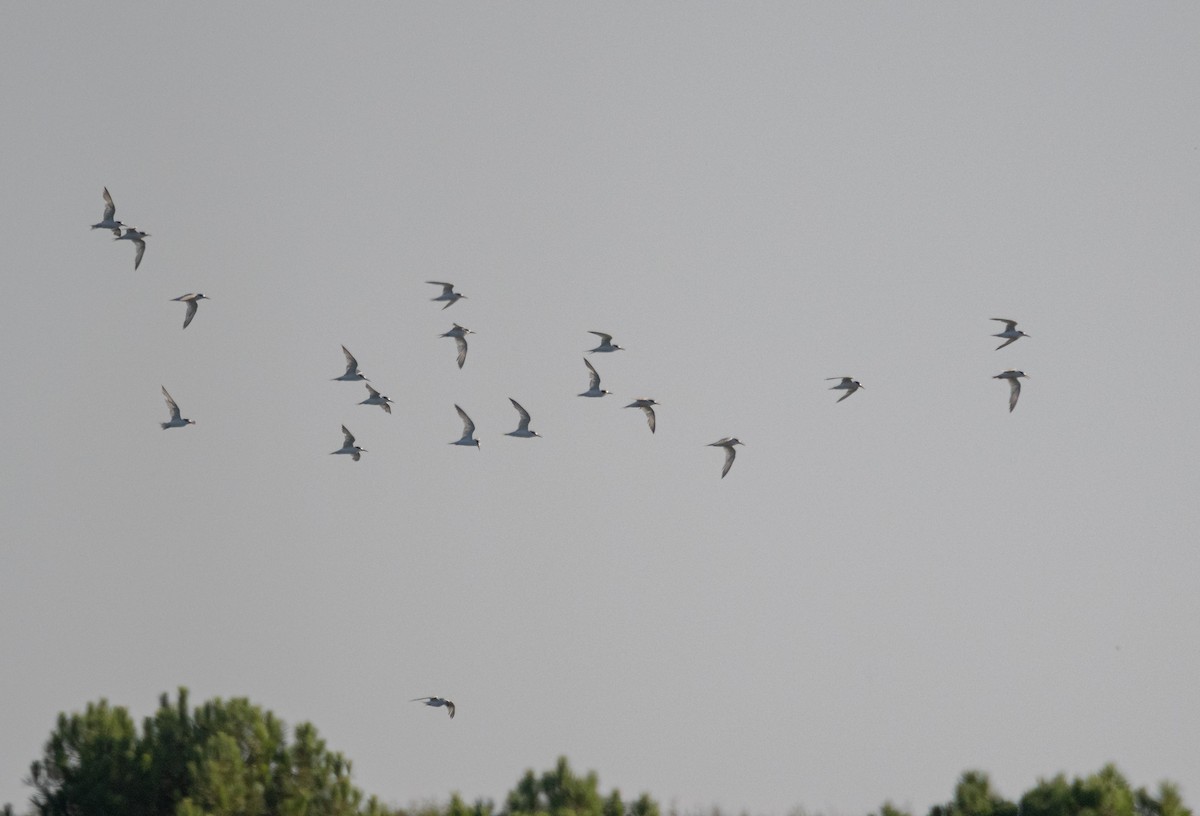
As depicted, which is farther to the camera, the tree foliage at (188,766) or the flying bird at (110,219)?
the flying bird at (110,219)

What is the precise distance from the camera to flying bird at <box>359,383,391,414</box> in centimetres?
7081

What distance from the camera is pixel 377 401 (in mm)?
71125

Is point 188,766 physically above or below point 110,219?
below

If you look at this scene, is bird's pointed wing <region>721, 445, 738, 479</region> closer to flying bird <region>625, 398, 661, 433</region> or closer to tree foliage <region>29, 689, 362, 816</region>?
flying bird <region>625, 398, 661, 433</region>

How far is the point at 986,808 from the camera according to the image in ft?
154

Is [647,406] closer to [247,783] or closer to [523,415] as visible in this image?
[523,415]

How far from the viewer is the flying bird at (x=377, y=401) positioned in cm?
7081

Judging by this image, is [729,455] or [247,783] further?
[729,455]

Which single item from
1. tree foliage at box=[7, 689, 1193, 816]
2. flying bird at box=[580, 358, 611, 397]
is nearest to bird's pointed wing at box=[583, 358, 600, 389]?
flying bird at box=[580, 358, 611, 397]

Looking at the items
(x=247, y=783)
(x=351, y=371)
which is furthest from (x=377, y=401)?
(x=247, y=783)

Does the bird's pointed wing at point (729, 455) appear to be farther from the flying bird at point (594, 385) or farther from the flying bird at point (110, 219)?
the flying bird at point (110, 219)

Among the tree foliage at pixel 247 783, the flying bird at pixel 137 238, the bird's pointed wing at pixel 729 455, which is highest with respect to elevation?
the flying bird at pixel 137 238

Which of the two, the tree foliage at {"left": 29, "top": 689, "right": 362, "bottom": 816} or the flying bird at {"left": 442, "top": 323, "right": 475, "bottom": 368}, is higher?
the flying bird at {"left": 442, "top": 323, "right": 475, "bottom": 368}

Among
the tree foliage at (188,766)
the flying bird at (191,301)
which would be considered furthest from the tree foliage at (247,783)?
the flying bird at (191,301)
